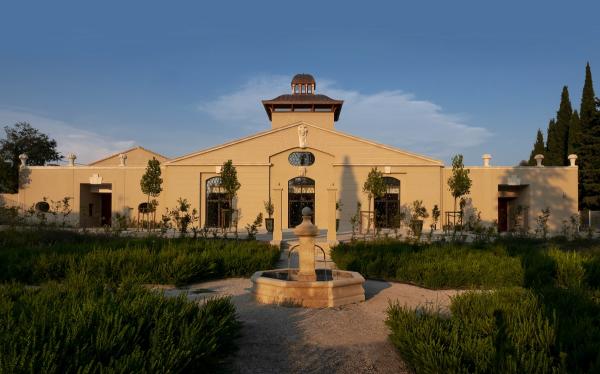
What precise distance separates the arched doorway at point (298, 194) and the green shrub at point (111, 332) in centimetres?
2333

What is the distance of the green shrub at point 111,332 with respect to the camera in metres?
3.82

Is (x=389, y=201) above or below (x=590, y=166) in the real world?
below

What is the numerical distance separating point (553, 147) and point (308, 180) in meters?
25.4

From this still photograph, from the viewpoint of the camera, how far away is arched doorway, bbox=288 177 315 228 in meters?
29.5

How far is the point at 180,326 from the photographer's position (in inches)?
193

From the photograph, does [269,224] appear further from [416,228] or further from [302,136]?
→ [416,228]

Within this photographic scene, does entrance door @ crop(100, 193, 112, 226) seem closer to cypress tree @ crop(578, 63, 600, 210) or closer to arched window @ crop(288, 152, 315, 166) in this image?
arched window @ crop(288, 152, 315, 166)

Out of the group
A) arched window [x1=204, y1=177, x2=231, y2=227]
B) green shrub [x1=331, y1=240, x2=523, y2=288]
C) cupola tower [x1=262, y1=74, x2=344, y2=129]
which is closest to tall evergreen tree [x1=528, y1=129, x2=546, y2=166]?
cupola tower [x1=262, y1=74, x2=344, y2=129]

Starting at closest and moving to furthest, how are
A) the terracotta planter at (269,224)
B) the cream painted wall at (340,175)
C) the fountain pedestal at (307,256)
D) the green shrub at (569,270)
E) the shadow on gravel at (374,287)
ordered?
1. the fountain pedestal at (307,256)
2. the shadow on gravel at (374,287)
3. the green shrub at (569,270)
4. the terracotta planter at (269,224)
5. the cream painted wall at (340,175)

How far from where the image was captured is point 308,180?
2956 cm

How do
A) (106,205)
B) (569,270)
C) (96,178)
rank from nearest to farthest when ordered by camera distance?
(569,270) → (96,178) → (106,205)

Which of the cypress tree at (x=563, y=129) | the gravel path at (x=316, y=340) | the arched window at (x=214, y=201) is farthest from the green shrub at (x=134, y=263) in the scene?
the cypress tree at (x=563, y=129)

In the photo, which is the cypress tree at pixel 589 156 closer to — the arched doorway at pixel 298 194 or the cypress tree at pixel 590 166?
the cypress tree at pixel 590 166

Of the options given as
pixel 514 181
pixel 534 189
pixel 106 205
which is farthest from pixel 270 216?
pixel 534 189
